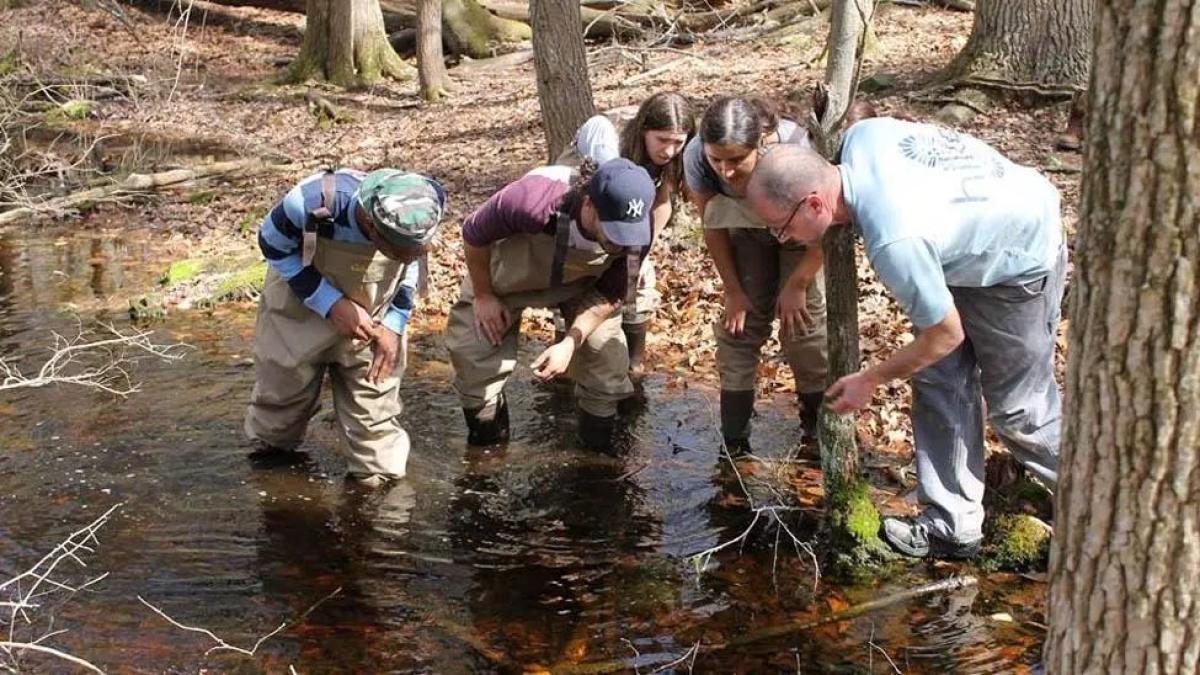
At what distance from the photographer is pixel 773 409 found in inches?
257

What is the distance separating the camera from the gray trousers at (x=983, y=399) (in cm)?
419

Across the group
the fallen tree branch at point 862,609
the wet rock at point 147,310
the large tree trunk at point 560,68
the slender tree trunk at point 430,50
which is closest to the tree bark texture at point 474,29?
the slender tree trunk at point 430,50

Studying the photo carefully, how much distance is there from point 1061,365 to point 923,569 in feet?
7.11

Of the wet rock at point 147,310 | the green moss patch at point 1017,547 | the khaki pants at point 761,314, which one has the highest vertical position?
the khaki pants at point 761,314

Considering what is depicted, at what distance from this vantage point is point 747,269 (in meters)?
5.51

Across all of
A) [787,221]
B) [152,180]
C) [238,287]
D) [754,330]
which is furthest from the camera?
[152,180]

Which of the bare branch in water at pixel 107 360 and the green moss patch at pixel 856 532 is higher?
the green moss patch at pixel 856 532

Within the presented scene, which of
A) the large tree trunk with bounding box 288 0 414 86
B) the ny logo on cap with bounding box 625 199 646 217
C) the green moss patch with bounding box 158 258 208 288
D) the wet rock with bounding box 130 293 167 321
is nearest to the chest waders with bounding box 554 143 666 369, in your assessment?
the ny logo on cap with bounding box 625 199 646 217

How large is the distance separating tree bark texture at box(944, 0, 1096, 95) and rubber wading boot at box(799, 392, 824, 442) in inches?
203

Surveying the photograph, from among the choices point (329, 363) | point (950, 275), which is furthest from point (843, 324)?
point (329, 363)

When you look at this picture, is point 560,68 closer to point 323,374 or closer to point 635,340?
point 635,340

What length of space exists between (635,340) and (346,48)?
1191 centimetres

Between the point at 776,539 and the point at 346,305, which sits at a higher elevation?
the point at 346,305

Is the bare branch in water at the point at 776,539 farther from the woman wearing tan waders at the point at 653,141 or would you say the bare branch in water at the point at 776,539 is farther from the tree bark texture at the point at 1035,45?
the tree bark texture at the point at 1035,45
